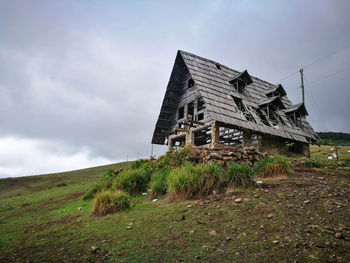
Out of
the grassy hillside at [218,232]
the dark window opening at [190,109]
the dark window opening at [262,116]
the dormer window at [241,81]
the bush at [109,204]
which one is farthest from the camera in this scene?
the dormer window at [241,81]

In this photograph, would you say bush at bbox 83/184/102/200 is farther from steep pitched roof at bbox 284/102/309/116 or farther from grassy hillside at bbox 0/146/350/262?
steep pitched roof at bbox 284/102/309/116

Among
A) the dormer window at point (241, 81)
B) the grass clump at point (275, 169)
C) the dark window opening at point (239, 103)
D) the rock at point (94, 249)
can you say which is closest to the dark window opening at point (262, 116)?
the dark window opening at point (239, 103)

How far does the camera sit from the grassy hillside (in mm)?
3021

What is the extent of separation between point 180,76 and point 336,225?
55.3 ft

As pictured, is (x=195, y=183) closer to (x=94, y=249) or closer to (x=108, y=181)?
(x=94, y=249)

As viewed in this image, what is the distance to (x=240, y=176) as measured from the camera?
6277mm

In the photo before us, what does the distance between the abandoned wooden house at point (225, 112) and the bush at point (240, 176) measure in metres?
7.20

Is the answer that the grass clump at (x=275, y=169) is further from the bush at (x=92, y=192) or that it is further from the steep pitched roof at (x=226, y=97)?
the bush at (x=92, y=192)

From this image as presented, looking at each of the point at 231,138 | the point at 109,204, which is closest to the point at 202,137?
the point at 231,138

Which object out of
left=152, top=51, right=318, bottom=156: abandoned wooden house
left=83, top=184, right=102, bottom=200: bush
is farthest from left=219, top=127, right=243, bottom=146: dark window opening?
left=83, top=184, right=102, bottom=200: bush

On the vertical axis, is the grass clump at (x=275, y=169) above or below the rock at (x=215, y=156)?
below

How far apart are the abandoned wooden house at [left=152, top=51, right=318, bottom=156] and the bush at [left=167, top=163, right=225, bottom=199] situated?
7277 millimetres

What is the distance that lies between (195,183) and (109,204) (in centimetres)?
257

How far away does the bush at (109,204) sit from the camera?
604cm
